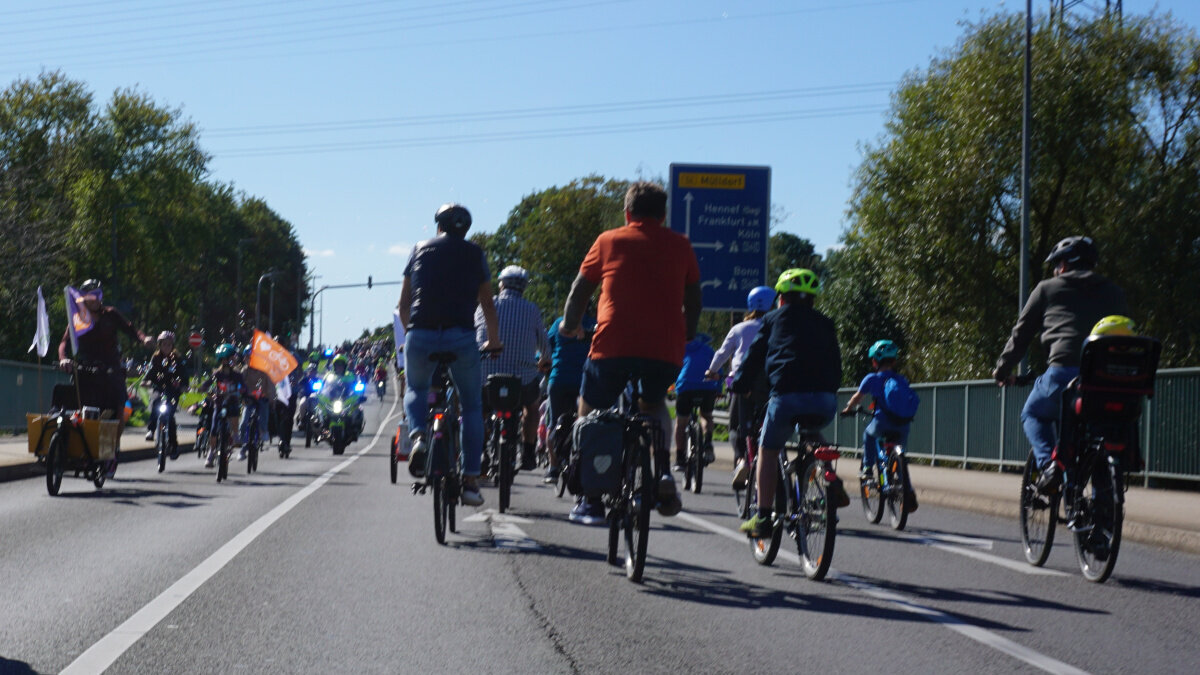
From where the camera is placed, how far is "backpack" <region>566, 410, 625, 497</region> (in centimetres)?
775

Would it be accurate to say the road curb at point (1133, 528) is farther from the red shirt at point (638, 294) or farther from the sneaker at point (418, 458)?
the sneaker at point (418, 458)

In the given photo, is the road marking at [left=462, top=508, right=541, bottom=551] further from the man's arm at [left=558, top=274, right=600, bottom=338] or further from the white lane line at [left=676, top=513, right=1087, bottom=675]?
the man's arm at [left=558, top=274, right=600, bottom=338]

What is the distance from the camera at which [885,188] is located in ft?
119

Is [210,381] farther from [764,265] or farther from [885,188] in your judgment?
[885,188]

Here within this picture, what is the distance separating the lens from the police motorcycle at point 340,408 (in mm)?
25580

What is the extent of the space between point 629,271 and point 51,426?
789cm

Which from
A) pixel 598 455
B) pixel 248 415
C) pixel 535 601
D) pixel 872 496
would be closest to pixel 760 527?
pixel 598 455

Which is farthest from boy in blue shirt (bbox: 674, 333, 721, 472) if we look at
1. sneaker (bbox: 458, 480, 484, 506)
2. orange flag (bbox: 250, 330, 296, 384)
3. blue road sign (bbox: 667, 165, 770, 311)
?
orange flag (bbox: 250, 330, 296, 384)

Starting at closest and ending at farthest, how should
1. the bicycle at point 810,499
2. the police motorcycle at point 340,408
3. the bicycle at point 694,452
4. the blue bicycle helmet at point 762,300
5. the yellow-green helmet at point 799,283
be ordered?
1. the bicycle at point 810,499
2. the yellow-green helmet at point 799,283
3. the blue bicycle helmet at point 762,300
4. the bicycle at point 694,452
5. the police motorcycle at point 340,408

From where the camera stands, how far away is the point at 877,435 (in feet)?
38.0

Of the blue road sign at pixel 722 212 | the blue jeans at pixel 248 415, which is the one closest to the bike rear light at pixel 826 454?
the blue jeans at pixel 248 415

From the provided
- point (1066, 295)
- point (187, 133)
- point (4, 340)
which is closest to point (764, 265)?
point (1066, 295)

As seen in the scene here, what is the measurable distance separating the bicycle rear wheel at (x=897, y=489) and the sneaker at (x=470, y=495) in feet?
11.5

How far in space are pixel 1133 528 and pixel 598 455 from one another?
17.2 feet
